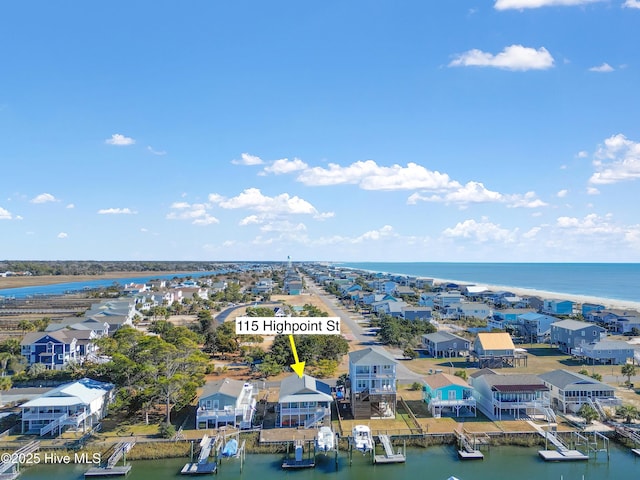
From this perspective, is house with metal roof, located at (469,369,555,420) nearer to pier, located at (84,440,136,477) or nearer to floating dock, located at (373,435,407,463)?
floating dock, located at (373,435,407,463)

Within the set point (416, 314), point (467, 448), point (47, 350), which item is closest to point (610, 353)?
point (416, 314)

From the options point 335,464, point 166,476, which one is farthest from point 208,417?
point 335,464

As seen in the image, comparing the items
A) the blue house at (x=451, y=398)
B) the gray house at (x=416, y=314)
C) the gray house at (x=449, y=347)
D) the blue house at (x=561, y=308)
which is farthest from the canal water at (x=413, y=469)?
the blue house at (x=561, y=308)

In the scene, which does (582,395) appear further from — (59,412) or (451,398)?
(59,412)

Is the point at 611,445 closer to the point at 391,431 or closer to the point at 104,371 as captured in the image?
the point at 391,431

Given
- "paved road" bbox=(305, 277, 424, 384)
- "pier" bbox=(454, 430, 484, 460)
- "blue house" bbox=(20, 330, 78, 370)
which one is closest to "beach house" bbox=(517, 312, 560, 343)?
"paved road" bbox=(305, 277, 424, 384)

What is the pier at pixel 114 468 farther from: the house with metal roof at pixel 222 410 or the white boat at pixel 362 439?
the white boat at pixel 362 439
